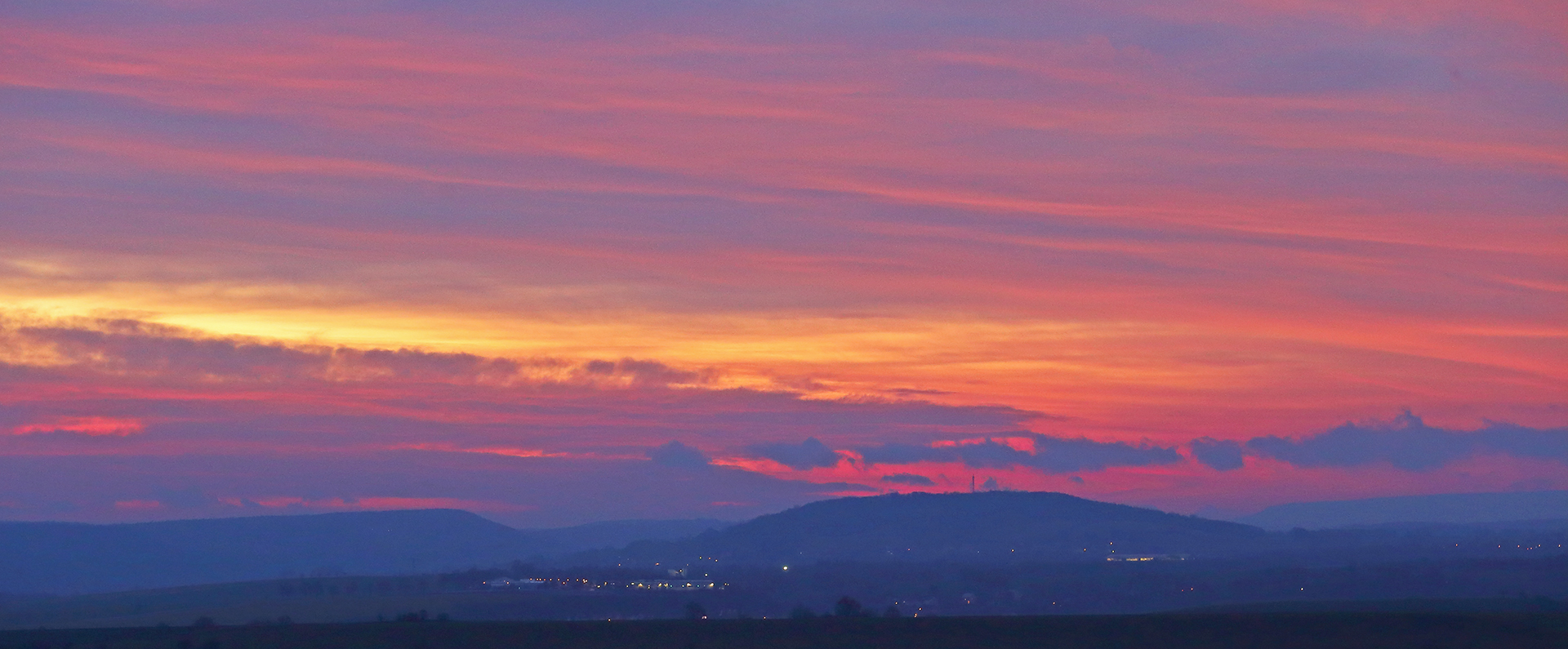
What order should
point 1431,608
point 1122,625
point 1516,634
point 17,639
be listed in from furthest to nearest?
1. point 1431,608
2. point 17,639
3. point 1122,625
4. point 1516,634

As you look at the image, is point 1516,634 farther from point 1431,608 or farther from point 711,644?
point 1431,608

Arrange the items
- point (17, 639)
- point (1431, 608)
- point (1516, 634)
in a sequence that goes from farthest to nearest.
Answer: point (1431, 608), point (17, 639), point (1516, 634)

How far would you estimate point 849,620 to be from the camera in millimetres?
137625

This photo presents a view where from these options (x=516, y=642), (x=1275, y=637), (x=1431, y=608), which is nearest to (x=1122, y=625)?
(x=1275, y=637)

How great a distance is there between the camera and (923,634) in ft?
424

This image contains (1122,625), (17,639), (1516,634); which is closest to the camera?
(1516,634)

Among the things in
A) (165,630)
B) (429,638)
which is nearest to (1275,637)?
(429,638)

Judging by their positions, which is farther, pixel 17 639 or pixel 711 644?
pixel 17 639

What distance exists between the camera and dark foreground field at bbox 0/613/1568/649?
402 ft

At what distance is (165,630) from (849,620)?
61.1 m

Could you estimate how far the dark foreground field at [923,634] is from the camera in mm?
122500

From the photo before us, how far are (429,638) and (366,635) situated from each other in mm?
6654

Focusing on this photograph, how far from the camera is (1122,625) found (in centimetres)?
13050

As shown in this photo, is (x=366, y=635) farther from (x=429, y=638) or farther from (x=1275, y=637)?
(x=1275, y=637)
